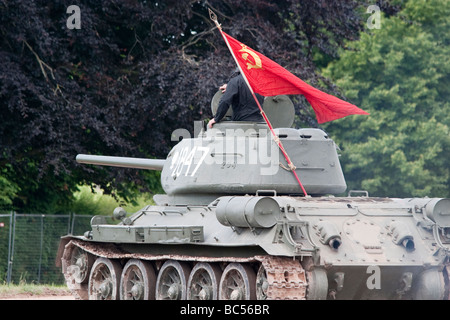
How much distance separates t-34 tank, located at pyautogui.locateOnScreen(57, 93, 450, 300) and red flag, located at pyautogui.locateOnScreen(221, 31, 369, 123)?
638 mm

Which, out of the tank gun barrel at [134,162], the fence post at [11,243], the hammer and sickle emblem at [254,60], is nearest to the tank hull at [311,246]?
the tank gun barrel at [134,162]

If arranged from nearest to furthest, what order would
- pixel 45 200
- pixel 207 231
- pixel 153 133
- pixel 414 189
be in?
pixel 207 231, pixel 153 133, pixel 45 200, pixel 414 189

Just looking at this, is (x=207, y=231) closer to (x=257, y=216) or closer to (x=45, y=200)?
(x=257, y=216)

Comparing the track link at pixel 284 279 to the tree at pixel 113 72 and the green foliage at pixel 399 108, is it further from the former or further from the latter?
the green foliage at pixel 399 108

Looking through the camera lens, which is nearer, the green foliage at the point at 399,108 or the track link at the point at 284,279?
the track link at the point at 284,279

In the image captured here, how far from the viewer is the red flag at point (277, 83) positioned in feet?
55.3

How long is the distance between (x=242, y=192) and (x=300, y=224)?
2155mm

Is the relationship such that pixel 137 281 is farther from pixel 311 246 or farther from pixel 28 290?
pixel 28 290

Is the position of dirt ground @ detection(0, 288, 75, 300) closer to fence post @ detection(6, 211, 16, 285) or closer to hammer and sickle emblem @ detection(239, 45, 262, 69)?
fence post @ detection(6, 211, 16, 285)

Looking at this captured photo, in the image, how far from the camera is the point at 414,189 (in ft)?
115

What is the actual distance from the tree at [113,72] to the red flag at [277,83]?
17.7 feet

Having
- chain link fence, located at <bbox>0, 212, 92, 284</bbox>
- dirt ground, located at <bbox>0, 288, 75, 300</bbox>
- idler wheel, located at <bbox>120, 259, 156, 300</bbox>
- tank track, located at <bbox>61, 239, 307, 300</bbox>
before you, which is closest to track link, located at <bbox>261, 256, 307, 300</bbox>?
tank track, located at <bbox>61, 239, 307, 300</bbox>

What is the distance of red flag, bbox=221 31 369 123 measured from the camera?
1684cm

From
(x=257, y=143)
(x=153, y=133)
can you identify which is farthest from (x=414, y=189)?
(x=257, y=143)
